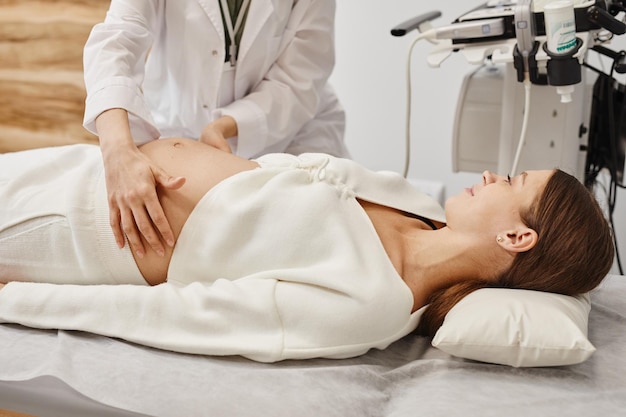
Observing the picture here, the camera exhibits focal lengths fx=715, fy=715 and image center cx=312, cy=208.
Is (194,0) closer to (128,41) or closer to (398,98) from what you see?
(128,41)

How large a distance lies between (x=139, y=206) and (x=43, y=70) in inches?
77.4

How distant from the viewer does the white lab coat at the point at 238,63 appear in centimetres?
181

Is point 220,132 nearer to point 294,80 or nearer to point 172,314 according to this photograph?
point 294,80

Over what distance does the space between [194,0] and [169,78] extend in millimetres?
263

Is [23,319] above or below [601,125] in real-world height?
above

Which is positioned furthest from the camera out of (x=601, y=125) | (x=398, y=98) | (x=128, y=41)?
(x=398, y=98)

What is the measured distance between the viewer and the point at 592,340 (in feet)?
4.39

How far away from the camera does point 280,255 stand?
130cm

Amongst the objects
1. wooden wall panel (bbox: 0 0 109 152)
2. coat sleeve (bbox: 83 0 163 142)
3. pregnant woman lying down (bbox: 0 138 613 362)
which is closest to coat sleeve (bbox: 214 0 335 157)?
Answer: coat sleeve (bbox: 83 0 163 142)

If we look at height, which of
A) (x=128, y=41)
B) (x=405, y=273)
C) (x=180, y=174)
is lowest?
(x=405, y=273)

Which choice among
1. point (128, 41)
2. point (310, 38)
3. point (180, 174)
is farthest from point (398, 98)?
point (180, 174)

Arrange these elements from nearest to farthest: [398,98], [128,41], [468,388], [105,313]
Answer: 1. [468,388]
2. [105,313]
3. [128,41]
4. [398,98]

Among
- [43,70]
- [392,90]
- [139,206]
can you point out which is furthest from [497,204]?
[43,70]

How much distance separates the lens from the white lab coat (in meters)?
1.81
